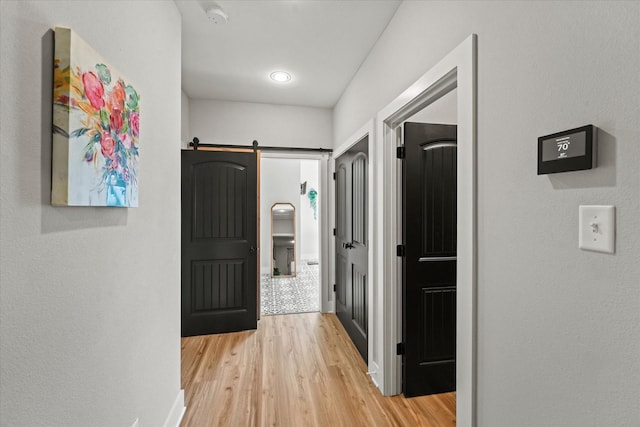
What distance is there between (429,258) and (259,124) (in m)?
2.57

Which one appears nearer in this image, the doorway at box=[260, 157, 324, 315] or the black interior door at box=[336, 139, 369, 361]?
the black interior door at box=[336, 139, 369, 361]

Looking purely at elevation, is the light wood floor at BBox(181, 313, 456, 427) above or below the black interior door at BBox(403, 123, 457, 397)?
below

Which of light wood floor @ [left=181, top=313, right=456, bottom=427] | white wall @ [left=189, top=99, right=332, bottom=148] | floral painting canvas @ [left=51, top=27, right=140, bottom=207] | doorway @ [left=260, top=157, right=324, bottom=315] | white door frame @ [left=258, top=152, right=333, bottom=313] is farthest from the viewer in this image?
doorway @ [left=260, top=157, right=324, bottom=315]

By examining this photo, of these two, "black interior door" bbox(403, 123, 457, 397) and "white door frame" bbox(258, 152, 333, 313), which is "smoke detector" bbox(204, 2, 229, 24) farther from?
"white door frame" bbox(258, 152, 333, 313)

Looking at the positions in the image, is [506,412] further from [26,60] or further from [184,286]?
[184,286]

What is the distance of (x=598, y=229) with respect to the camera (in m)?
0.74

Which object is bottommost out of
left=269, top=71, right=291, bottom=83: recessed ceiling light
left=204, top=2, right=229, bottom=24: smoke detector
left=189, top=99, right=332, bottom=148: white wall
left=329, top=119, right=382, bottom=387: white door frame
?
left=329, top=119, right=382, bottom=387: white door frame

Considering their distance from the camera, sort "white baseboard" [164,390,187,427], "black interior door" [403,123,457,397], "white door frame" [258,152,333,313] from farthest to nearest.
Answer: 1. "white door frame" [258,152,333,313]
2. "black interior door" [403,123,457,397]
3. "white baseboard" [164,390,187,427]

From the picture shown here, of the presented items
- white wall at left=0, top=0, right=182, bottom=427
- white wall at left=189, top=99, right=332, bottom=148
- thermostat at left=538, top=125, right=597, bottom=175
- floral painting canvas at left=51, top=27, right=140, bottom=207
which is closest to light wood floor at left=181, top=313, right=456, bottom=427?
white wall at left=0, top=0, right=182, bottom=427

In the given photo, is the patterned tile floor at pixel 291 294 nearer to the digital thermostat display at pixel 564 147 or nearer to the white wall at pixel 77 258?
the white wall at pixel 77 258

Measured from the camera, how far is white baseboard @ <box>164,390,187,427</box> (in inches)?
67.1

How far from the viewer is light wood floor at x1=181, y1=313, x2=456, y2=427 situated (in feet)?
6.13

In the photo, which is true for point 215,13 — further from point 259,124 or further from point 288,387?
point 288,387

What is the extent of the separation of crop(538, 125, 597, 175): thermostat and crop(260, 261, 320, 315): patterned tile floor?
134 inches
